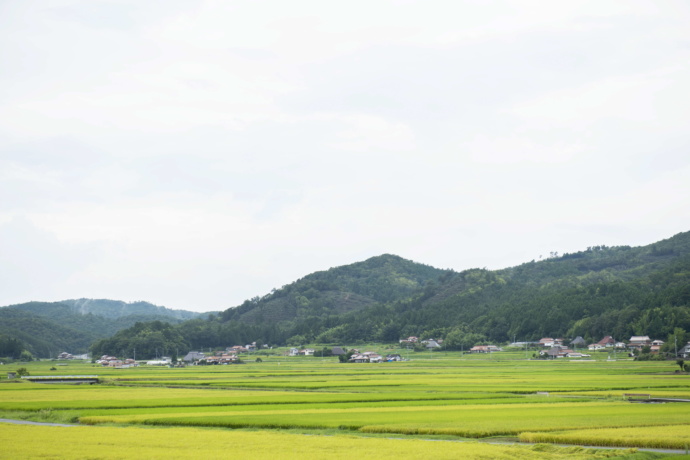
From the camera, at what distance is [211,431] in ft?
83.1

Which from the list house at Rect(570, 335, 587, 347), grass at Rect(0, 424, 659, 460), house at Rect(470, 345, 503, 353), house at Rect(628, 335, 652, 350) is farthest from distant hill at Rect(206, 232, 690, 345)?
grass at Rect(0, 424, 659, 460)

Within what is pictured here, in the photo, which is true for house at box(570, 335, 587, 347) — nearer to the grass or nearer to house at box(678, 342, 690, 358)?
house at box(678, 342, 690, 358)

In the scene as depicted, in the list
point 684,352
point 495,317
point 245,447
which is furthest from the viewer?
point 495,317

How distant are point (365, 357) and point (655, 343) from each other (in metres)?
42.3

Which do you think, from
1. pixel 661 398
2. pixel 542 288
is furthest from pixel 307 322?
pixel 661 398

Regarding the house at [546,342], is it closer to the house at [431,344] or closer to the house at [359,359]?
the house at [431,344]

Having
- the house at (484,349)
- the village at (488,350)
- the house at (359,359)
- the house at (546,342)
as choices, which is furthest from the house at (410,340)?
the house at (359,359)

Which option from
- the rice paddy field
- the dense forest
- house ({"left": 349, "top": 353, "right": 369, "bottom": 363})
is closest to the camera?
the rice paddy field

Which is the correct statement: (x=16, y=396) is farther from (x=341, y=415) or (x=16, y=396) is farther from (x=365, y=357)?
(x=365, y=357)

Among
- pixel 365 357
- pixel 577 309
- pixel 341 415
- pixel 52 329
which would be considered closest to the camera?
pixel 341 415

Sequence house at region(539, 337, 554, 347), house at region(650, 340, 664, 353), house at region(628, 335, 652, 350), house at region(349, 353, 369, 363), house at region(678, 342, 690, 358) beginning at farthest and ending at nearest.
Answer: house at region(539, 337, 554, 347)
house at region(349, 353, 369, 363)
house at region(628, 335, 652, 350)
house at region(650, 340, 664, 353)
house at region(678, 342, 690, 358)

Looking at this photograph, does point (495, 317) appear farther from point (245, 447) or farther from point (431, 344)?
point (245, 447)

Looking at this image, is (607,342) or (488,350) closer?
(607,342)

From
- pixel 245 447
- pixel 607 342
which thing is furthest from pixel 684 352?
pixel 245 447
